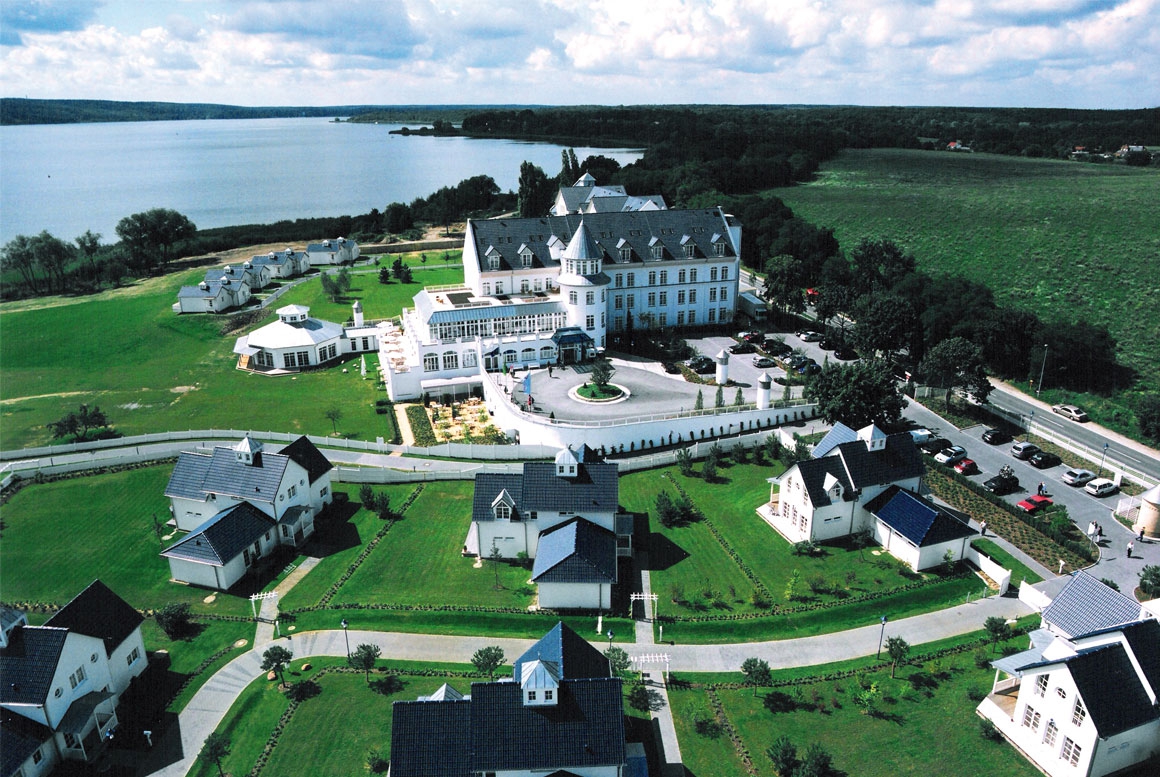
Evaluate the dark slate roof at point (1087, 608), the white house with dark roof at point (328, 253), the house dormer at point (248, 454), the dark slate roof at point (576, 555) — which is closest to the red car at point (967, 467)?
the dark slate roof at point (1087, 608)

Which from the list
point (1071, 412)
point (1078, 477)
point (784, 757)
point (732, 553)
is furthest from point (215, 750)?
point (1071, 412)

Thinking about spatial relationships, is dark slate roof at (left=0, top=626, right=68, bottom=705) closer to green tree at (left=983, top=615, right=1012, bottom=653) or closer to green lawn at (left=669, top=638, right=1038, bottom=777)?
green lawn at (left=669, top=638, right=1038, bottom=777)

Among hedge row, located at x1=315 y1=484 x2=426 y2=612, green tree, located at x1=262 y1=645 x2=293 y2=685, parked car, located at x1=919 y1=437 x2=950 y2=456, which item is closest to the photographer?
green tree, located at x1=262 y1=645 x2=293 y2=685

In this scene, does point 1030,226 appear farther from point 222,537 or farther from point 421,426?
point 222,537

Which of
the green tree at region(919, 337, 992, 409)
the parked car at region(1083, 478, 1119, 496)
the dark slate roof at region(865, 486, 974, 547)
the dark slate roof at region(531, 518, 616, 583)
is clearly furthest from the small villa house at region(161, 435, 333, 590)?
the parked car at region(1083, 478, 1119, 496)

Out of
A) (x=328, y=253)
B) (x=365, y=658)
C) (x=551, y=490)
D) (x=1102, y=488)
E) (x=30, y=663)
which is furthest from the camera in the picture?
(x=328, y=253)

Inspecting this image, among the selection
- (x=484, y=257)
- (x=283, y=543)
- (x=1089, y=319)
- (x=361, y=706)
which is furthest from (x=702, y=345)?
(x=361, y=706)

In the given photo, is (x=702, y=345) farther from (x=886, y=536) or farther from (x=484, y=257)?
(x=886, y=536)
